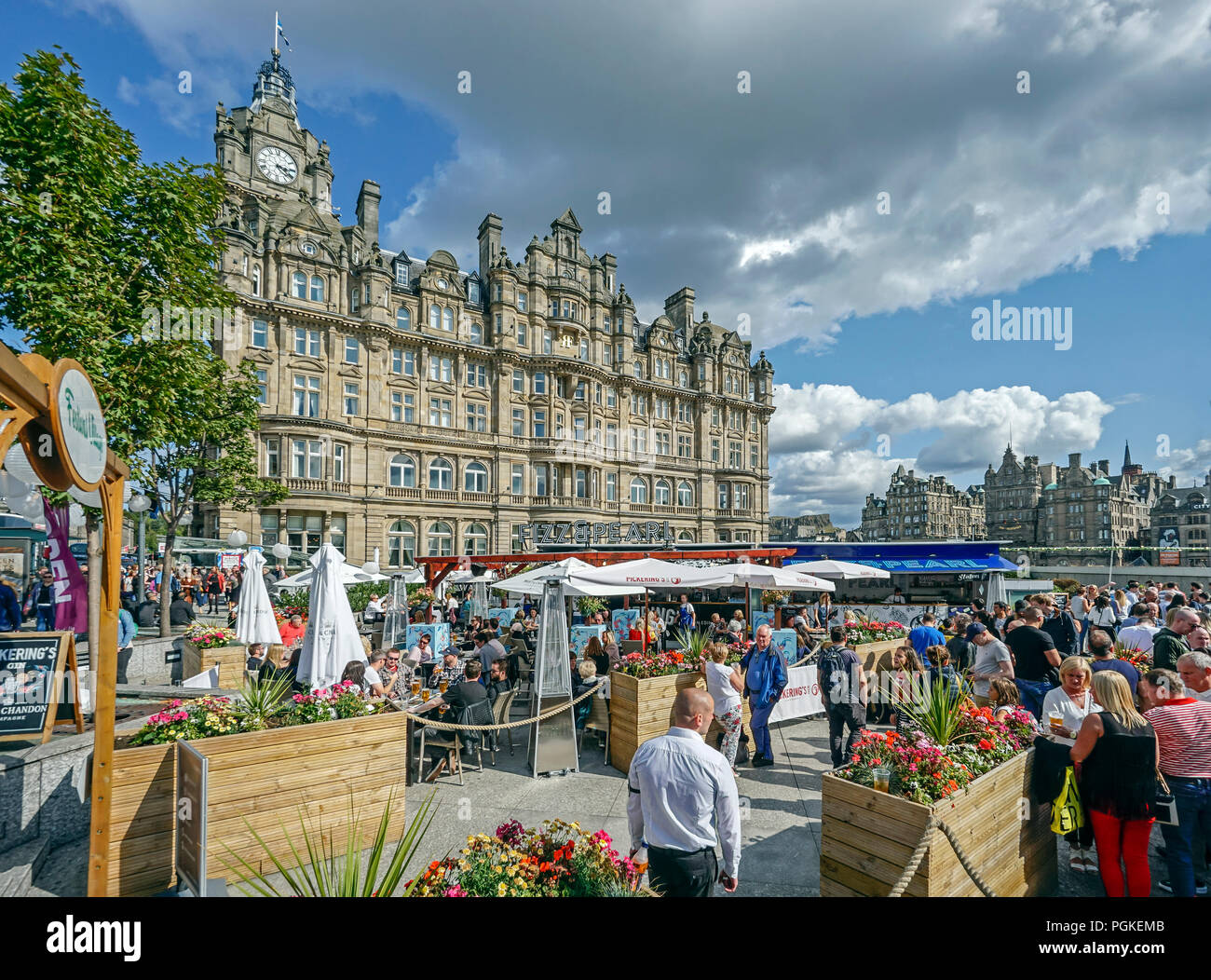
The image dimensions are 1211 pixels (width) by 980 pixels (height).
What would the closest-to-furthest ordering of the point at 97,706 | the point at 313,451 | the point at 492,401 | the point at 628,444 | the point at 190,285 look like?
1. the point at 97,706
2. the point at 190,285
3. the point at 313,451
4. the point at 492,401
5. the point at 628,444

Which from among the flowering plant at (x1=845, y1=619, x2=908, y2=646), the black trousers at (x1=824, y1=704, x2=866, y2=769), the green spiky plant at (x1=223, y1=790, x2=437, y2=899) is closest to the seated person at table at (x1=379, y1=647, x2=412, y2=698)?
the green spiky plant at (x1=223, y1=790, x2=437, y2=899)

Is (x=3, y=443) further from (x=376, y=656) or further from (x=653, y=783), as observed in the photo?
(x=376, y=656)

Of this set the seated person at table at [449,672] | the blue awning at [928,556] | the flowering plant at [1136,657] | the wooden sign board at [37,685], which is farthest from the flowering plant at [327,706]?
the blue awning at [928,556]

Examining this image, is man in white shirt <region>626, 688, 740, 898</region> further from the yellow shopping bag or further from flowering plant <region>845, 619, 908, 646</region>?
flowering plant <region>845, 619, 908, 646</region>

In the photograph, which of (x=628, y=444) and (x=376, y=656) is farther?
(x=628, y=444)

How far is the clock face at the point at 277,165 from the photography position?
3809cm

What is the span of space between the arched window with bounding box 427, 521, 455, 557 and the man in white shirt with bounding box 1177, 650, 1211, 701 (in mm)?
37023

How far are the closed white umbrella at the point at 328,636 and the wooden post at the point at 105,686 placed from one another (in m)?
4.13

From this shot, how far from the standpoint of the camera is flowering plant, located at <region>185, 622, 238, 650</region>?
37.4 ft

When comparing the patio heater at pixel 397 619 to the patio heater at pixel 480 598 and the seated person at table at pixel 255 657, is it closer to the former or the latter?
the patio heater at pixel 480 598

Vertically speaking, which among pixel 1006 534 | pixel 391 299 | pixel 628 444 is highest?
pixel 391 299

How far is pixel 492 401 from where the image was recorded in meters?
41.4
